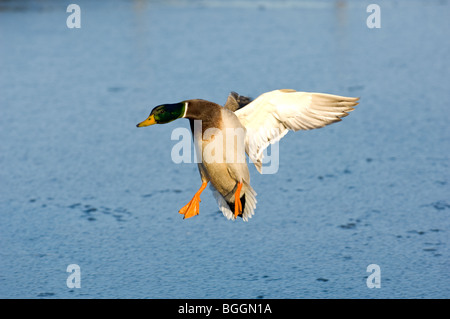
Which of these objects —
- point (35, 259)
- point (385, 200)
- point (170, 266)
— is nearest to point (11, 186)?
point (35, 259)

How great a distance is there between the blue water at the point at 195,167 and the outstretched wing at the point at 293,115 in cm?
58

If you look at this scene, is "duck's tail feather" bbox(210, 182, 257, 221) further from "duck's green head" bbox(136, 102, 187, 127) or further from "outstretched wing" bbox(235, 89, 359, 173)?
"duck's green head" bbox(136, 102, 187, 127)

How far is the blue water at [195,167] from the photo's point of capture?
10.4 feet

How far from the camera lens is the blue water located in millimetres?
3156

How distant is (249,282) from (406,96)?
8.48 ft

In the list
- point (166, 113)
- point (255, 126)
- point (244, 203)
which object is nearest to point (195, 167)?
point (244, 203)

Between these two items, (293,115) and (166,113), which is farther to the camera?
(293,115)

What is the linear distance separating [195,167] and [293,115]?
1.43m

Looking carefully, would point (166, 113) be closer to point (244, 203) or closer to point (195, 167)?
point (244, 203)

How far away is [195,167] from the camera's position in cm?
434

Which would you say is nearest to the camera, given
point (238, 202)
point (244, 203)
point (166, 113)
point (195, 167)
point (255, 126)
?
point (166, 113)

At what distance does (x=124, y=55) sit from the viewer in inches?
243

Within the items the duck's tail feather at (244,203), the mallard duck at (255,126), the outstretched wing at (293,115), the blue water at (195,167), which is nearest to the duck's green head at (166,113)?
the mallard duck at (255,126)
